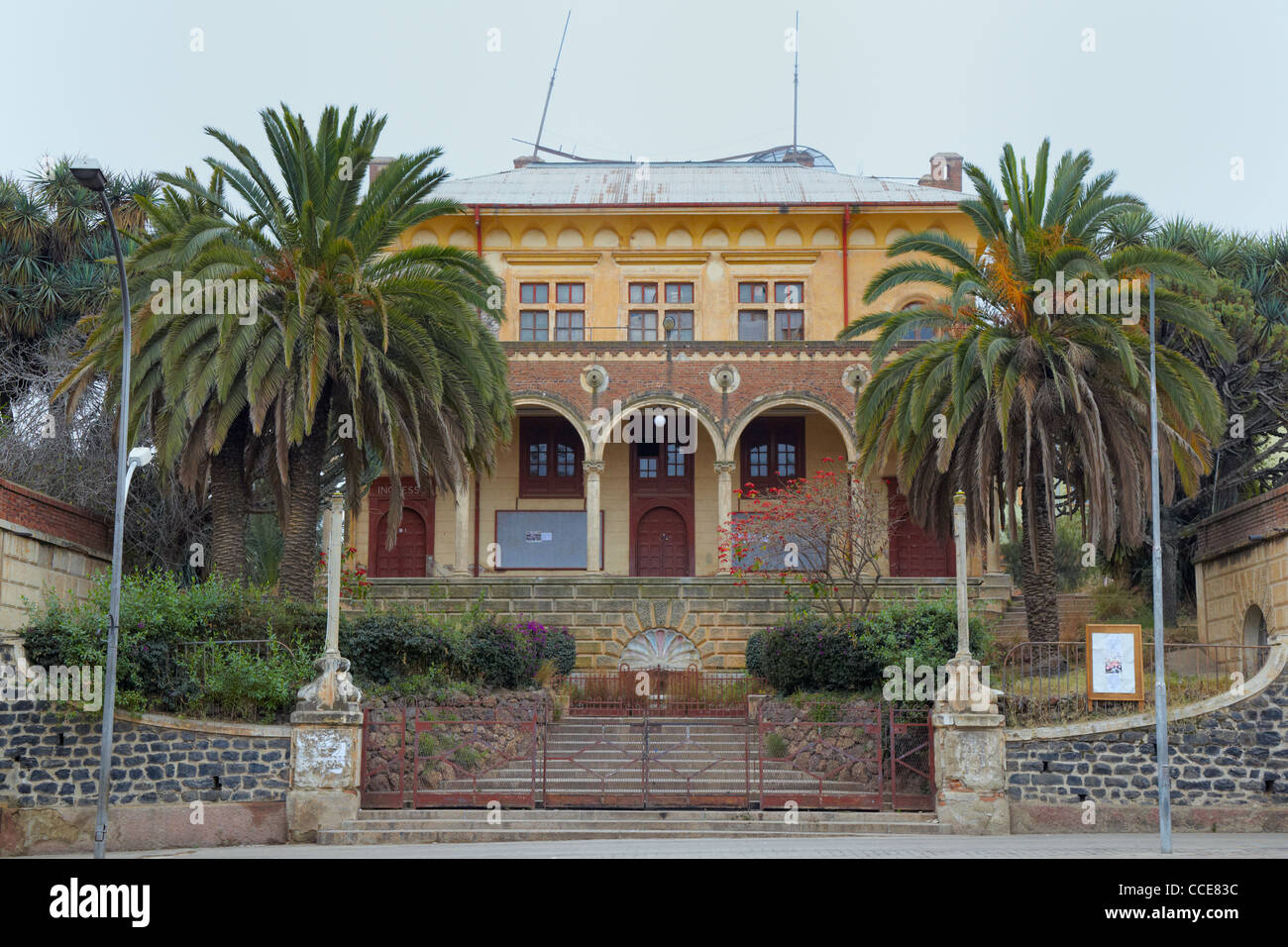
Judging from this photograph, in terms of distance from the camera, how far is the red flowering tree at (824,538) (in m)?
25.8

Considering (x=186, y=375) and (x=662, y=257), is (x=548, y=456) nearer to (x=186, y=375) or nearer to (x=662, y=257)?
(x=662, y=257)

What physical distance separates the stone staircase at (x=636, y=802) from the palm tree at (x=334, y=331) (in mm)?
5070

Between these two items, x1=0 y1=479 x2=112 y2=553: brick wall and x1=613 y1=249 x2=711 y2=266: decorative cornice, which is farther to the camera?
x1=613 y1=249 x2=711 y2=266: decorative cornice

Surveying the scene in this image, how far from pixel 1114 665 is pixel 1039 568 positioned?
485 centimetres

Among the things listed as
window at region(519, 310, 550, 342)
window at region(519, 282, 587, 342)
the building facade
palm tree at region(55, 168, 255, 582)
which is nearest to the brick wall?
palm tree at region(55, 168, 255, 582)

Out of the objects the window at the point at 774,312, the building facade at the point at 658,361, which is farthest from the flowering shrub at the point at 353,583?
the window at the point at 774,312

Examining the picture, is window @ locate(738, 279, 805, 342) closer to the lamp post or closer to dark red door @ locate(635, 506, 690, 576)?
dark red door @ locate(635, 506, 690, 576)

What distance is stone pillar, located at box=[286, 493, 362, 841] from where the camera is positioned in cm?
1803

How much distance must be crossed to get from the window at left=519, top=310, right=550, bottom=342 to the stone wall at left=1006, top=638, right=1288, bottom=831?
837 inches

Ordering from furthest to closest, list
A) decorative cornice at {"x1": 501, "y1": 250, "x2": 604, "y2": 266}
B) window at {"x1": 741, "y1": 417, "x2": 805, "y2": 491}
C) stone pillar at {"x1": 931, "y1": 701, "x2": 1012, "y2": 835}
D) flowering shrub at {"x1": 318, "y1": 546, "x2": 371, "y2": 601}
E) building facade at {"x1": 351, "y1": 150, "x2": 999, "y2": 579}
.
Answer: decorative cornice at {"x1": 501, "y1": 250, "x2": 604, "y2": 266}
window at {"x1": 741, "y1": 417, "x2": 805, "y2": 491}
building facade at {"x1": 351, "y1": 150, "x2": 999, "y2": 579}
flowering shrub at {"x1": 318, "y1": 546, "x2": 371, "y2": 601}
stone pillar at {"x1": 931, "y1": 701, "x2": 1012, "y2": 835}

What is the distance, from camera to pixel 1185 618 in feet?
103

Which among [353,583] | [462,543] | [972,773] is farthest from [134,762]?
[462,543]

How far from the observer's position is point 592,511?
32.6 meters

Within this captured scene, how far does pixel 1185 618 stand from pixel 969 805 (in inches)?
605
